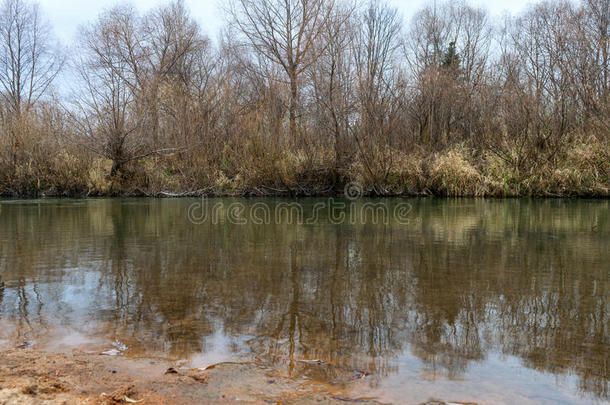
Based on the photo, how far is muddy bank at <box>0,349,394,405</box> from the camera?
7.25 ft

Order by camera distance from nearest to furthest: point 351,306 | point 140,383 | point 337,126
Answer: point 140,383
point 351,306
point 337,126

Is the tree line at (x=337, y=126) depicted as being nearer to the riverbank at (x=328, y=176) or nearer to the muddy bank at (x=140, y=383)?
the riverbank at (x=328, y=176)

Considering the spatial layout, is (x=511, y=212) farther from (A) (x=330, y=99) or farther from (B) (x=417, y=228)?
(A) (x=330, y=99)

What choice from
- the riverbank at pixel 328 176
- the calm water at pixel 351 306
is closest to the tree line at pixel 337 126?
the riverbank at pixel 328 176

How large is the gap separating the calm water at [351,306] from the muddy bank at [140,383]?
16cm

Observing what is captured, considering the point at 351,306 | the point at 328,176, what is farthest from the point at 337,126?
the point at 351,306

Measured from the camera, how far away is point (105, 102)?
778 inches

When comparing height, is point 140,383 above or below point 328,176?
below

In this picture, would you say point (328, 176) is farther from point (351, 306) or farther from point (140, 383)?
point (140, 383)

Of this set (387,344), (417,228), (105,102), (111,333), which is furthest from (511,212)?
(105,102)

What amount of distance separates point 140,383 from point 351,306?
1832 mm

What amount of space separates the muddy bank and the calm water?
159 millimetres

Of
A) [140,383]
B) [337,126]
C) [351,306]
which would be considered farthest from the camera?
[337,126]

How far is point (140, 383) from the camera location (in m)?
2.39
